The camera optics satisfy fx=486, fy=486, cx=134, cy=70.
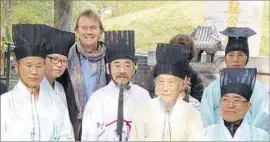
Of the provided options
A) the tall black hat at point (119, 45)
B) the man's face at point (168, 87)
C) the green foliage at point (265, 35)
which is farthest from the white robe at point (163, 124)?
the green foliage at point (265, 35)

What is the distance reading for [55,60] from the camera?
12.2ft

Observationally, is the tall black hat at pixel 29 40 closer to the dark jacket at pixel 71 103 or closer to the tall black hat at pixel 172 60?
the dark jacket at pixel 71 103

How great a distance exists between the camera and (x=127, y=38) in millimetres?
3723

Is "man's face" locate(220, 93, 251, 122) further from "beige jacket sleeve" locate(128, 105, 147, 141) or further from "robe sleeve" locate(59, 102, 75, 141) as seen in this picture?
"robe sleeve" locate(59, 102, 75, 141)

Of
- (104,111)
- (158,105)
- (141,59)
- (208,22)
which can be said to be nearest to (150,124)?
(158,105)

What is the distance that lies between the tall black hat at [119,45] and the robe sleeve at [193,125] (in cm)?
62

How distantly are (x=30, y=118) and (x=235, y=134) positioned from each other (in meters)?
1.37

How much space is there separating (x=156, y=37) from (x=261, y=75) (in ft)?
29.2

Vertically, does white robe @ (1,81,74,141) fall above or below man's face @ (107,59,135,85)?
below

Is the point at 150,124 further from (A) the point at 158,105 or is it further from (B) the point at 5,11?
(B) the point at 5,11

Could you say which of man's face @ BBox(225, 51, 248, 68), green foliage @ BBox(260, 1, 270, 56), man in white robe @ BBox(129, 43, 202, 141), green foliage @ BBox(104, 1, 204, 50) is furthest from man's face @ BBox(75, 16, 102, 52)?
green foliage @ BBox(104, 1, 204, 50)

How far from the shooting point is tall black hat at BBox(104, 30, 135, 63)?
361 centimetres

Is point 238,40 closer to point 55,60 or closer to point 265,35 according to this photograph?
point 55,60

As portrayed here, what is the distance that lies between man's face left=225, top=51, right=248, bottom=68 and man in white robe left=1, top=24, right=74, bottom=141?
4.83 feet
